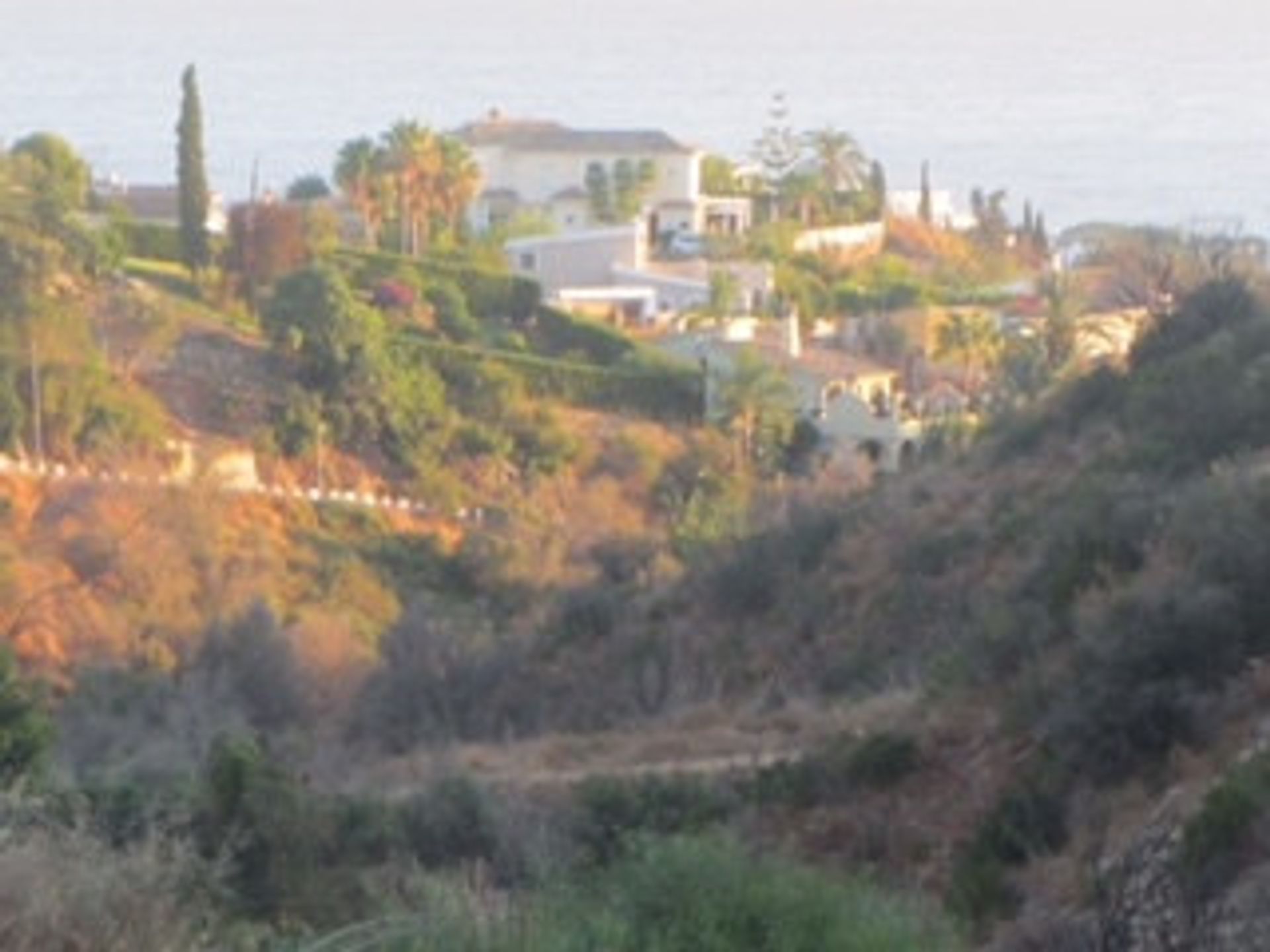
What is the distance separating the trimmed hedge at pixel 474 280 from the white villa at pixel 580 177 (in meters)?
12.4

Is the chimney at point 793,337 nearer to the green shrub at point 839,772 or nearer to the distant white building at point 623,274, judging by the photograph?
the distant white building at point 623,274

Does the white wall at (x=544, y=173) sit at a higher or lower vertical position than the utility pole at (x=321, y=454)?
higher

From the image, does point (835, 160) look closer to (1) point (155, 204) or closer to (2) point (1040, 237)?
(2) point (1040, 237)

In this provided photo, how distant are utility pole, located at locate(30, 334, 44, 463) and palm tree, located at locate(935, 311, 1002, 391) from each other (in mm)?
15941

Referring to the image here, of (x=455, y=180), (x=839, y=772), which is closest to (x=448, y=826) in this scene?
(x=839, y=772)

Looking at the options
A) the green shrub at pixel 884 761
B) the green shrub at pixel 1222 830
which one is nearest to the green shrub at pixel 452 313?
the green shrub at pixel 884 761

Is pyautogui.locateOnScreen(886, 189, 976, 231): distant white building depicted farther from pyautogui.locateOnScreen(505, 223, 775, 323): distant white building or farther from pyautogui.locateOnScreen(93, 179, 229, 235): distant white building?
pyautogui.locateOnScreen(93, 179, 229, 235): distant white building

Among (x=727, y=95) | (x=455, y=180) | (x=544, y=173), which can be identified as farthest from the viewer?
(x=727, y=95)

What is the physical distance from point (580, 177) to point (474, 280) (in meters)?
16.8

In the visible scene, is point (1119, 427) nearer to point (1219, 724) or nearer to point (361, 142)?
point (1219, 724)

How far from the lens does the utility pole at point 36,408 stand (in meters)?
37.9

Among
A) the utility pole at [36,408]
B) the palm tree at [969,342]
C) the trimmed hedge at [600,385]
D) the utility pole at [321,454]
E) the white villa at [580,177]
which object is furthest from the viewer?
the white villa at [580,177]

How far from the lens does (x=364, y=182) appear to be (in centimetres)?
5747

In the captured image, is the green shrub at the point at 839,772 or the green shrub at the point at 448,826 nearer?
the green shrub at the point at 448,826
